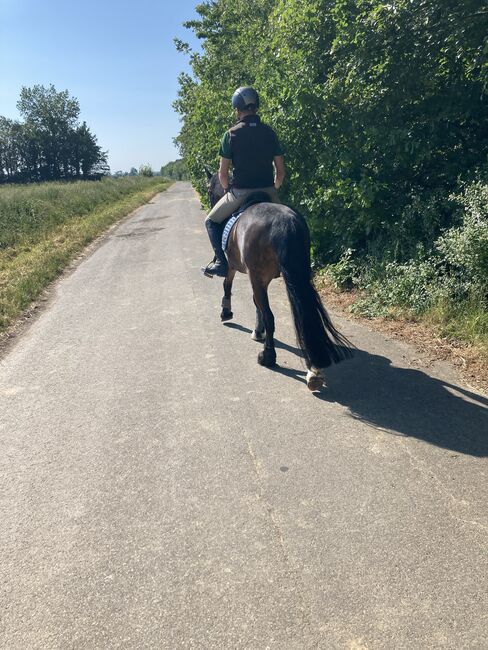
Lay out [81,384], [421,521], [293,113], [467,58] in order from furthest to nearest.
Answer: [293,113] < [467,58] < [81,384] < [421,521]

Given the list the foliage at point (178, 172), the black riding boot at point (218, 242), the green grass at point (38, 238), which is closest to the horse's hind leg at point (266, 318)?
the black riding boot at point (218, 242)

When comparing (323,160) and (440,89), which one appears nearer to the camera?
(440,89)

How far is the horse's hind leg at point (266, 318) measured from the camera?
15.5 ft

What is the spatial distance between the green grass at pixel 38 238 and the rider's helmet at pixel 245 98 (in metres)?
4.62

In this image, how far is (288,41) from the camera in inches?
281

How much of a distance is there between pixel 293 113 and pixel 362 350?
4.09 metres

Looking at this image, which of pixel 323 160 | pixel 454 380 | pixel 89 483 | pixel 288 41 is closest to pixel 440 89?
pixel 323 160

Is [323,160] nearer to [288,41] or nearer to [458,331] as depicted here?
[288,41]

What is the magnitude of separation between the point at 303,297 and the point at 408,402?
1.29 m

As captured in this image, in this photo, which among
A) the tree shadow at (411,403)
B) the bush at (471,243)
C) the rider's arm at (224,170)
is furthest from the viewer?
the rider's arm at (224,170)

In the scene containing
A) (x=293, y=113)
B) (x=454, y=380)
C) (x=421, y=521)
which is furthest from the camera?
(x=293, y=113)

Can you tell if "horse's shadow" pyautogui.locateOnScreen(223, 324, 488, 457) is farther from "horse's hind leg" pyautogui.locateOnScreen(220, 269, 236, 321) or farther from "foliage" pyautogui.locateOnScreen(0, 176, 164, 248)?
"foliage" pyautogui.locateOnScreen(0, 176, 164, 248)

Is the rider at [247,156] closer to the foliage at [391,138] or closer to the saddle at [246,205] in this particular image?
the saddle at [246,205]

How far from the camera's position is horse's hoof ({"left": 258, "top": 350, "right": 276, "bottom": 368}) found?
4.84 m
